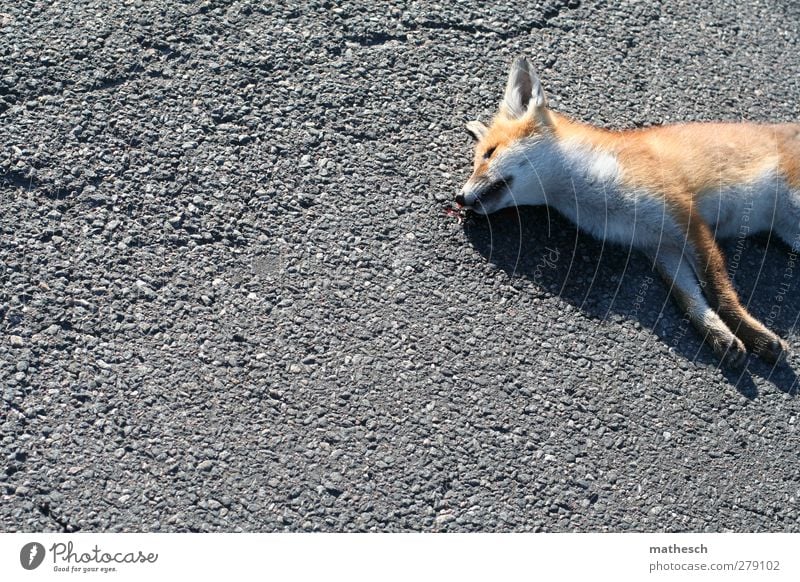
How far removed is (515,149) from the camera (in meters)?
4.48

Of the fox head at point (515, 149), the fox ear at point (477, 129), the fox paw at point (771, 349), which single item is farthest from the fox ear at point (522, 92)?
the fox paw at point (771, 349)

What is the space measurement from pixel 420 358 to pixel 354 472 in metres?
0.65

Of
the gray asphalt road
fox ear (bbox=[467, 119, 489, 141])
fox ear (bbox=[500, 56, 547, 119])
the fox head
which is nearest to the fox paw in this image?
the gray asphalt road

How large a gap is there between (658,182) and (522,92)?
0.90 m

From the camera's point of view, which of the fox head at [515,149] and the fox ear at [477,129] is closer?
the fox head at [515,149]

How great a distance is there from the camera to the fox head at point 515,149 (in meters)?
4.33

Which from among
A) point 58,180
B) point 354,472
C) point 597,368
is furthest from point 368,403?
point 58,180

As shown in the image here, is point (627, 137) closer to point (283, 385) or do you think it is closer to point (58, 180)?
point (283, 385)

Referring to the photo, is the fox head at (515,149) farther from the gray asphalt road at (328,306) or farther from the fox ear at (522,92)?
the gray asphalt road at (328,306)

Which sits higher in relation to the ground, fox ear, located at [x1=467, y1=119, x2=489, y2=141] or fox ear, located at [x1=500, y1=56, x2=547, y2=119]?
fox ear, located at [x1=500, y1=56, x2=547, y2=119]

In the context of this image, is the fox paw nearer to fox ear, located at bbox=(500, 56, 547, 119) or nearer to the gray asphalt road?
the gray asphalt road

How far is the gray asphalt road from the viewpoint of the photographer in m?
3.40

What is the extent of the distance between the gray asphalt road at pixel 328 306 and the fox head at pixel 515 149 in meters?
0.11

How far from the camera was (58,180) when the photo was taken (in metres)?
4.04
